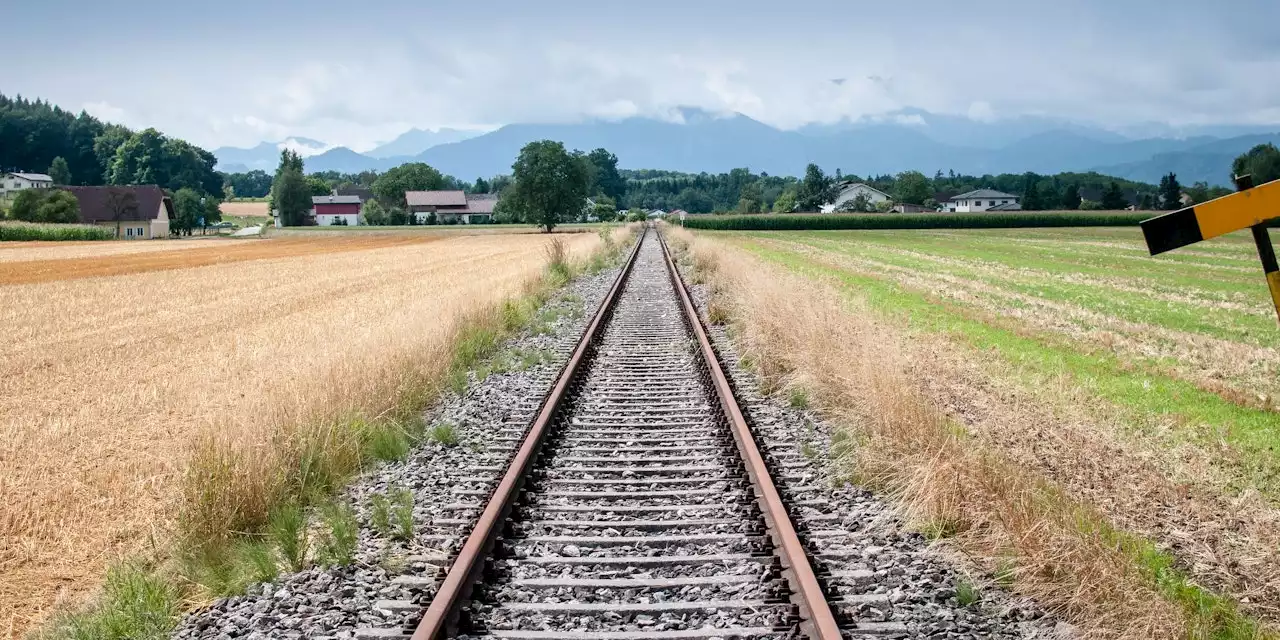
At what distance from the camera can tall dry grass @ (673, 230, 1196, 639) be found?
417cm

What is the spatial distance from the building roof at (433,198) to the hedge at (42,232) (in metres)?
73.3

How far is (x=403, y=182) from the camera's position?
158m

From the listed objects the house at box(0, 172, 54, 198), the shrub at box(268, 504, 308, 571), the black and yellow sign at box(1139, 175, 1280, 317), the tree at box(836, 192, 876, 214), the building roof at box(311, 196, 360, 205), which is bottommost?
the shrub at box(268, 504, 308, 571)

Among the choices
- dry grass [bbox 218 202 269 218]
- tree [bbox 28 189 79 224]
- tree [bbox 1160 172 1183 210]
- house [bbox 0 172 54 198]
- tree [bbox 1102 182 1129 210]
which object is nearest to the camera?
tree [bbox 28 189 79 224]

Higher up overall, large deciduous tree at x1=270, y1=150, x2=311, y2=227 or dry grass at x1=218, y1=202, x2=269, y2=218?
dry grass at x1=218, y1=202, x2=269, y2=218

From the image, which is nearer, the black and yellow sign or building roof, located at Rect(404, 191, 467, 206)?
the black and yellow sign

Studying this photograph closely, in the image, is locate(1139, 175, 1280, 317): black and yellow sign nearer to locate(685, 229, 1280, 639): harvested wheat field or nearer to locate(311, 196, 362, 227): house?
locate(685, 229, 1280, 639): harvested wheat field

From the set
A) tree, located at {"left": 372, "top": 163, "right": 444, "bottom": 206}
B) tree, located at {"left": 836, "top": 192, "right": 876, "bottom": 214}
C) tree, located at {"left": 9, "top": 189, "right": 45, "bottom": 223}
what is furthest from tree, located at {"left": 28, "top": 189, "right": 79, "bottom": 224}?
tree, located at {"left": 836, "top": 192, "right": 876, "bottom": 214}

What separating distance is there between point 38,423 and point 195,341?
645cm

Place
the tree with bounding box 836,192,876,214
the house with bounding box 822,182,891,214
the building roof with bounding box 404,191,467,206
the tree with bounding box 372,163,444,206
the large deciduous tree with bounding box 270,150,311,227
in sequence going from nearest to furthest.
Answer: the large deciduous tree with bounding box 270,150,311,227 → the tree with bounding box 836,192,876,214 → the house with bounding box 822,182,891,214 → the building roof with bounding box 404,191,467,206 → the tree with bounding box 372,163,444,206

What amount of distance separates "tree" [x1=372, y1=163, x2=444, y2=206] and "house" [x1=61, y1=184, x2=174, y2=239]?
56.0m

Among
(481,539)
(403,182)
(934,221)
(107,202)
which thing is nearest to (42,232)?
(107,202)

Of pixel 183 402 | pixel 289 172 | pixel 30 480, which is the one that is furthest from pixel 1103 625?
pixel 289 172

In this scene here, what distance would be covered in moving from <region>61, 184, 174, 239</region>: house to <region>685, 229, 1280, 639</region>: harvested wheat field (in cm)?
9290
